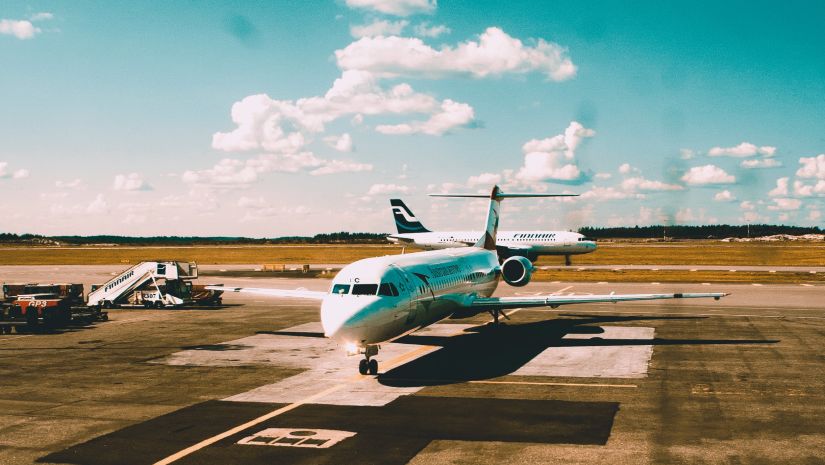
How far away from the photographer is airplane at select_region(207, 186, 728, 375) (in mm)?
20000

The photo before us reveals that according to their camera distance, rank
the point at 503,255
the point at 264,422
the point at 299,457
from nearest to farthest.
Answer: the point at 299,457 < the point at 264,422 < the point at 503,255

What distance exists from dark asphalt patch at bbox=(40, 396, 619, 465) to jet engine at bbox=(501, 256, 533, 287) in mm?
14818

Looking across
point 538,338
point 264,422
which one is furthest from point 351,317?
point 538,338

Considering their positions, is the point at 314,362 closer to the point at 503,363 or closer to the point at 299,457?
the point at 503,363

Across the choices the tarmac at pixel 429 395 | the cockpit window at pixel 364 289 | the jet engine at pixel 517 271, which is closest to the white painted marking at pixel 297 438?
the tarmac at pixel 429 395

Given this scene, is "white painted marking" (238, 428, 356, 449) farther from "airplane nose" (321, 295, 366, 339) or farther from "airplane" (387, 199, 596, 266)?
"airplane" (387, 199, 596, 266)

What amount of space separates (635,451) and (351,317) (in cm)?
892

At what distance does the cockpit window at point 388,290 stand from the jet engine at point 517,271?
12789mm

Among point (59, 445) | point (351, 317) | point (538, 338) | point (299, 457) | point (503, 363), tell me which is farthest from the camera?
point (538, 338)

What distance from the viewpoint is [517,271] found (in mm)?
33094

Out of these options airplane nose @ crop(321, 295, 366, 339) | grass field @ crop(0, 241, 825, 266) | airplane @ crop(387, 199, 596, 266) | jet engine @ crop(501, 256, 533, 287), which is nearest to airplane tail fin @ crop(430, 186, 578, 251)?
jet engine @ crop(501, 256, 533, 287)

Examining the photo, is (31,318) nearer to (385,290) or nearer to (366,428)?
(385,290)

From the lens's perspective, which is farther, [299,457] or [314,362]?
[314,362]

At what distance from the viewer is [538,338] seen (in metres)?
30.2
